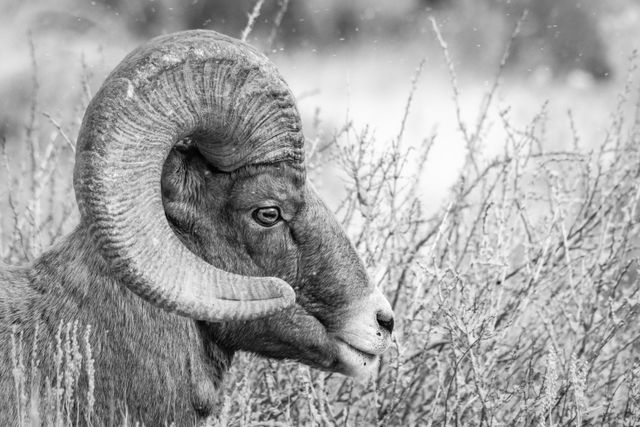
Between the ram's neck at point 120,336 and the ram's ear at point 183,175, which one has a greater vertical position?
the ram's ear at point 183,175

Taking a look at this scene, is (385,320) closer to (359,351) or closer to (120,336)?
(359,351)

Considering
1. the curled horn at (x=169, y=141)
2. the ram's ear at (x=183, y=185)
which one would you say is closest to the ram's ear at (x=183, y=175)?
the ram's ear at (x=183, y=185)

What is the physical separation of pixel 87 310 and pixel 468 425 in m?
2.21

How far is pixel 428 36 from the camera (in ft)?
71.1

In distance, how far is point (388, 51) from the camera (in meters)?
21.6

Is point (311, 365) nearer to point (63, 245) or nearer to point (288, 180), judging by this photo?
point (288, 180)

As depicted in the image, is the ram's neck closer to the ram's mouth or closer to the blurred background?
the ram's mouth

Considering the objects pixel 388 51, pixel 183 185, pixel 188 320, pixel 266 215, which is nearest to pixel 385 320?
pixel 266 215

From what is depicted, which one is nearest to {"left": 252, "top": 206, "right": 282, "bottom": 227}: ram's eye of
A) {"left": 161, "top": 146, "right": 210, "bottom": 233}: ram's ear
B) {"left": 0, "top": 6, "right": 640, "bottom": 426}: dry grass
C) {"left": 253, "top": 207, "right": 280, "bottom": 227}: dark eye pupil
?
{"left": 253, "top": 207, "right": 280, "bottom": 227}: dark eye pupil

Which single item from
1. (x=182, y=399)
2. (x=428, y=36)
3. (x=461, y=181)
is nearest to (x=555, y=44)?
(x=428, y=36)

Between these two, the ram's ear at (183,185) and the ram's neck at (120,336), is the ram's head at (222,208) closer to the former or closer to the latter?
the ram's ear at (183,185)

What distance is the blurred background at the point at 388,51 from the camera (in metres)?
17.1

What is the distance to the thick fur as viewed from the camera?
15.7 feet

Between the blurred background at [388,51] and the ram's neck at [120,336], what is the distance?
9.95m
